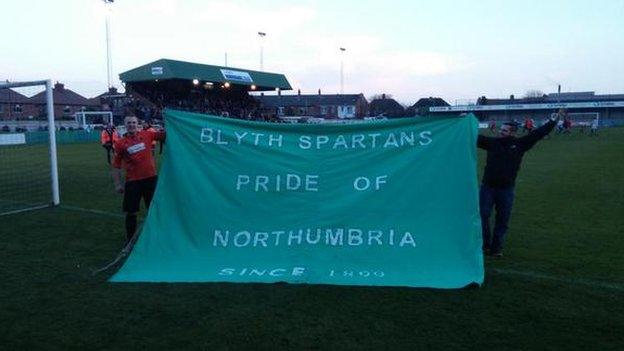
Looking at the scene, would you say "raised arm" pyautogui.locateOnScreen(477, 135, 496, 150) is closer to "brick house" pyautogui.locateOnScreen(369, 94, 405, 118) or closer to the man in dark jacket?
the man in dark jacket

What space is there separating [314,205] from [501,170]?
2377mm

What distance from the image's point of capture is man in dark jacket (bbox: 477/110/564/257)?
6.61m

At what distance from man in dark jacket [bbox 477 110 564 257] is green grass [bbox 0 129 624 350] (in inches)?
17.5

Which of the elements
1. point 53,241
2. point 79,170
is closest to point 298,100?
point 79,170

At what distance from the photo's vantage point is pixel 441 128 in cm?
605

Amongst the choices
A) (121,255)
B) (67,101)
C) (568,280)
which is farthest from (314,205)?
(67,101)

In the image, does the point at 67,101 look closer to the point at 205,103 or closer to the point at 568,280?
the point at 205,103

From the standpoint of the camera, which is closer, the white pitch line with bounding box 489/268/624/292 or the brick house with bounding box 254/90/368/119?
the white pitch line with bounding box 489/268/624/292

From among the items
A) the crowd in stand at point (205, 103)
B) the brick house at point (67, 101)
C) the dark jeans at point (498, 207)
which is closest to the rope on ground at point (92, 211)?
the dark jeans at point (498, 207)

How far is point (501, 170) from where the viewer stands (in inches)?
260

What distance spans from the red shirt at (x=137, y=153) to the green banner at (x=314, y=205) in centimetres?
71

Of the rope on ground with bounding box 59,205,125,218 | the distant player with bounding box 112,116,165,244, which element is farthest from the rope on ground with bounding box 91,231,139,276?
the rope on ground with bounding box 59,205,125,218

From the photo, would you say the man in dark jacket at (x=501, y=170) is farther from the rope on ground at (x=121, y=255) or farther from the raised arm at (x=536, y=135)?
the rope on ground at (x=121, y=255)

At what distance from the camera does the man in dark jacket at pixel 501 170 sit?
6605 mm
